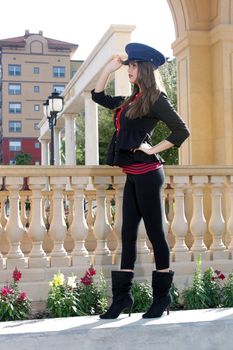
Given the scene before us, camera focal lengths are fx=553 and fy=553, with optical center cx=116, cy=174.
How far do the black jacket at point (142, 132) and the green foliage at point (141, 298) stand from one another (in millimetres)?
1003

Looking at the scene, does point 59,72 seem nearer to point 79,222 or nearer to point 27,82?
point 27,82

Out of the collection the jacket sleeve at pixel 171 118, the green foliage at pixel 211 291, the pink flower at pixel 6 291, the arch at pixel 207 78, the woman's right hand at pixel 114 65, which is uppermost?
the arch at pixel 207 78

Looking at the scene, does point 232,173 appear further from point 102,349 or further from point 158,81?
point 102,349

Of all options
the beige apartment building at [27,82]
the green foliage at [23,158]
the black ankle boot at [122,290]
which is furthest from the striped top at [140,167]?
the beige apartment building at [27,82]

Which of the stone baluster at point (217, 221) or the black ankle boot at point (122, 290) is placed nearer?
the black ankle boot at point (122, 290)

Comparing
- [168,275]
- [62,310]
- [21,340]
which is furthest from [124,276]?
[21,340]

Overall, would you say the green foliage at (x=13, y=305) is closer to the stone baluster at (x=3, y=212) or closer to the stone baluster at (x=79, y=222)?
the stone baluster at (x=79, y=222)

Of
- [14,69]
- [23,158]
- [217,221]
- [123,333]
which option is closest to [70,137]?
[217,221]

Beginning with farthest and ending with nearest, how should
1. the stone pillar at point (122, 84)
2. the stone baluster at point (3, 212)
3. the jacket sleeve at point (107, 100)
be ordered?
the stone pillar at point (122, 84) → the stone baluster at point (3, 212) → the jacket sleeve at point (107, 100)

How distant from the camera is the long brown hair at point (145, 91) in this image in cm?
349

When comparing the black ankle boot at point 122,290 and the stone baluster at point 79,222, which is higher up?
the stone baluster at point 79,222

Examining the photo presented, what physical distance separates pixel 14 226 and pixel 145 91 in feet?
6.17

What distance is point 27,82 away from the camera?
86.2 metres

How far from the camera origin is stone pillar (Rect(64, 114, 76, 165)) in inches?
1032
